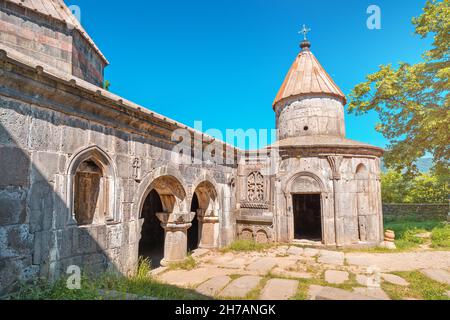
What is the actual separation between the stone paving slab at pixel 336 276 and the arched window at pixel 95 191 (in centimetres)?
400

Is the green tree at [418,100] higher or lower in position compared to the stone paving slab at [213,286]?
higher

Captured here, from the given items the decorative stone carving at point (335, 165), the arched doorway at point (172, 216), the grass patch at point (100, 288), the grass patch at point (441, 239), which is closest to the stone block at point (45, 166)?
the grass patch at point (100, 288)

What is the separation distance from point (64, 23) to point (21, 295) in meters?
5.81

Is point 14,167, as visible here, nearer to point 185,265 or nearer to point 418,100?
point 185,265

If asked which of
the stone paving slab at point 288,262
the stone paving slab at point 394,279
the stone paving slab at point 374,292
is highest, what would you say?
the stone paving slab at point 374,292

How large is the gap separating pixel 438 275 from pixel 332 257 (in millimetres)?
2242

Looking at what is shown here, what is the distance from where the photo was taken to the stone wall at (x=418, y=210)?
51.6ft

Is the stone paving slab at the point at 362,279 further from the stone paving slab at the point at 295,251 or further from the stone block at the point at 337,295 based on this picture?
the stone paving slab at the point at 295,251

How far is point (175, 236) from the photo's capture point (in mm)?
6242

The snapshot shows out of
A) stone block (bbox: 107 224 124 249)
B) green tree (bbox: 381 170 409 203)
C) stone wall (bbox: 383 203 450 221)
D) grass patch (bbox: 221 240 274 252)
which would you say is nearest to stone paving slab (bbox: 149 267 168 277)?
stone block (bbox: 107 224 124 249)

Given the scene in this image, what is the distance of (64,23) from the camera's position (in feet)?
20.3

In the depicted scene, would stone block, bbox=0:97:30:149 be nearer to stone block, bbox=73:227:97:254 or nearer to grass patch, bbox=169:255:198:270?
stone block, bbox=73:227:97:254

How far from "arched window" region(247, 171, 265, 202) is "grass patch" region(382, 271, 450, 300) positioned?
4733mm
